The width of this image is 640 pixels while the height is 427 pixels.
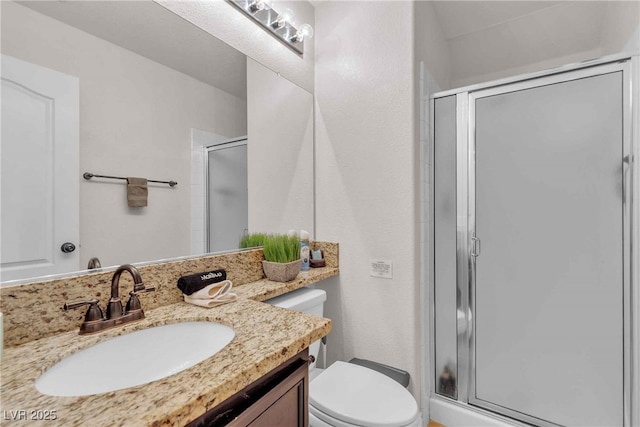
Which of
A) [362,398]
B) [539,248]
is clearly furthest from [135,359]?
[539,248]

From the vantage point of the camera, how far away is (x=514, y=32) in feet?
6.69

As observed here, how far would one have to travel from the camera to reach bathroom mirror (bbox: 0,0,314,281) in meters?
0.84

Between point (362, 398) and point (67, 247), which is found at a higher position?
point (67, 247)

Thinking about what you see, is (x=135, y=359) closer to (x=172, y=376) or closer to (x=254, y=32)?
(x=172, y=376)

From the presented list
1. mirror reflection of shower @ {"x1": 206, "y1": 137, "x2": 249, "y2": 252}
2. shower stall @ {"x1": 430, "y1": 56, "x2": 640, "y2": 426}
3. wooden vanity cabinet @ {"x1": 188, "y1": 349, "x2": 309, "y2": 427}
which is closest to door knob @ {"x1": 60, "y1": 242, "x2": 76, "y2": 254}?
mirror reflection of shower @ {"x1": 206, "y1": 137, "x2": 249, "y2": 252}

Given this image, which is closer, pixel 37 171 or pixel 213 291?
pixel 37 171

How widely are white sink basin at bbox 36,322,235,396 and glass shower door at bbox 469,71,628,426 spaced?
4.67 feet

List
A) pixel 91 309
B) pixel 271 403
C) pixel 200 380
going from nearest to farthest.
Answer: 1. pixel 200 380
2. pixel 271 403
3. pixel 91 309

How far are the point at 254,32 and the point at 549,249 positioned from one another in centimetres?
181

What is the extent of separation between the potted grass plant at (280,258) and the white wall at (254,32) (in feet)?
2.97

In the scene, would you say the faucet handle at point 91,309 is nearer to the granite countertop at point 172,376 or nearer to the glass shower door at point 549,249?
the granite countertop at point 172,376

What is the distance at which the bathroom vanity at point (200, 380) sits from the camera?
0.48m

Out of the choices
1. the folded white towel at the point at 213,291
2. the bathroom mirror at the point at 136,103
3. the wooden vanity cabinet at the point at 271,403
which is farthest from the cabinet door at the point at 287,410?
the bathroom mirror at the point at 136,103

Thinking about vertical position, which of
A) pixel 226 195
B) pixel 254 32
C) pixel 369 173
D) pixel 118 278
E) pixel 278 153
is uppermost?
pixel 254 32
